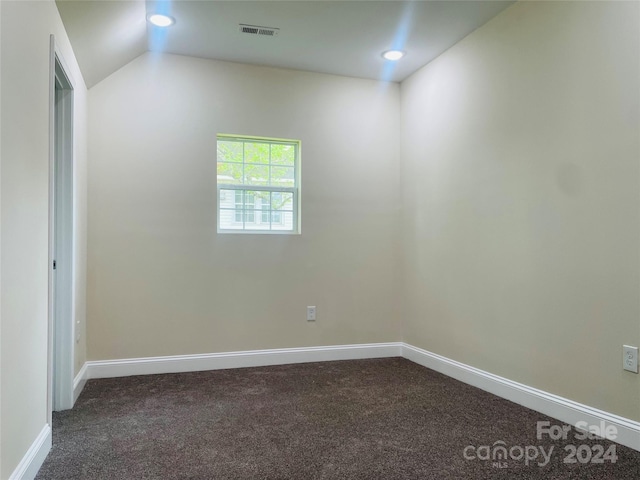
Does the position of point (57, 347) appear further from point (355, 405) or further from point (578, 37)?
point (578, 37)

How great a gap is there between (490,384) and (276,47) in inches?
117

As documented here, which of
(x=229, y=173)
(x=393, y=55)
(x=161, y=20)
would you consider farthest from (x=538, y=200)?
(x=161, y=20)

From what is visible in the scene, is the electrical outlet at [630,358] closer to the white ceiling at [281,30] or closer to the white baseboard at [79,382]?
the white ceiling at [281,30]

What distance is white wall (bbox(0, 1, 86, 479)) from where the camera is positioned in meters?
1.53

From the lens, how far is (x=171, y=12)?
9.34 feet

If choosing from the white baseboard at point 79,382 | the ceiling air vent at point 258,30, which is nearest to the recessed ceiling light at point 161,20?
the ceiling air vent at point 258,30

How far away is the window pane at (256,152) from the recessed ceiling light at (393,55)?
1.25 meters

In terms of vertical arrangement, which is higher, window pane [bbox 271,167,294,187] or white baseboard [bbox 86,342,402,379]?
window pane [bbox 271,167,294,187]

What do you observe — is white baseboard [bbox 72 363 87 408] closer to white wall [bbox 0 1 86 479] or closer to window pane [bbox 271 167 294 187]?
white wall [bbox 0 1 86 479]

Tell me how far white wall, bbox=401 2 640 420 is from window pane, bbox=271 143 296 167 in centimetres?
117

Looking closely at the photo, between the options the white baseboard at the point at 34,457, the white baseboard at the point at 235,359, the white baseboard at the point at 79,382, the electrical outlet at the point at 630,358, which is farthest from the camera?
the white baseboard at the point at 235,359

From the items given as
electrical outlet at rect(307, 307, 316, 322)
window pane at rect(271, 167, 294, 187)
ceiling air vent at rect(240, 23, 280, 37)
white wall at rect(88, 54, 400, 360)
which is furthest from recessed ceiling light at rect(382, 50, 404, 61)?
electrical outlet at rect(307, 307, 316, 322)

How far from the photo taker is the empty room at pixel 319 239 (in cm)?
197

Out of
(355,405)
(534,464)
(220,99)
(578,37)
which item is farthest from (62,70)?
(534,464)
